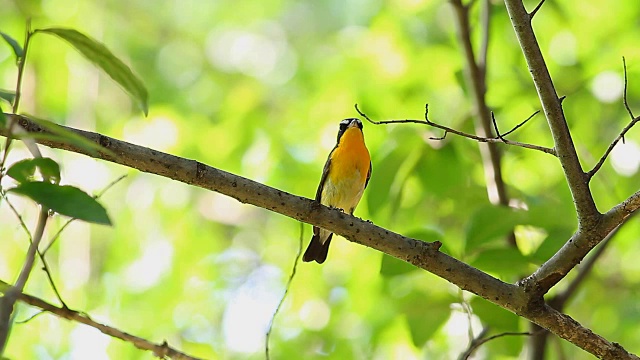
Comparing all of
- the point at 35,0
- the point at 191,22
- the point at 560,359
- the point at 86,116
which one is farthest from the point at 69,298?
the point at 191,22

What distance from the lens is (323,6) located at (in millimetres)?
11477

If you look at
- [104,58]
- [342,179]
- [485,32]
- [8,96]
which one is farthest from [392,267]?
[342,179]

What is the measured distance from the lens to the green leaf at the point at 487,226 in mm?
3529

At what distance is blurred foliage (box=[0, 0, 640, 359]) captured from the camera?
4277 millimetres

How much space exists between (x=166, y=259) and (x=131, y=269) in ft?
1.03

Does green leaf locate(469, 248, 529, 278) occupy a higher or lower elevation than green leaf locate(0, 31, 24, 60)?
higher

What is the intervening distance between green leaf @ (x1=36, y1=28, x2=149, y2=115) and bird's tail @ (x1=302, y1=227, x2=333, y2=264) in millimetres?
3937

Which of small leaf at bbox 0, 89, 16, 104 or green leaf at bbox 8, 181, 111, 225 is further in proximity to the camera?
small leaf at bbox 0, 89, 16, 104

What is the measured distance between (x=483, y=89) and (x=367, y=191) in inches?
40.4

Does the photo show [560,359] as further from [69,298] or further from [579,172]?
[69,298]

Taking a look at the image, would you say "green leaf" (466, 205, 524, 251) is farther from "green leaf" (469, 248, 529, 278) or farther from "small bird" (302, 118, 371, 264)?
"small bird" (302, 118, 371, 264)

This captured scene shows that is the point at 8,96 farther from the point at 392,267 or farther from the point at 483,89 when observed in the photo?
the point at 483,89

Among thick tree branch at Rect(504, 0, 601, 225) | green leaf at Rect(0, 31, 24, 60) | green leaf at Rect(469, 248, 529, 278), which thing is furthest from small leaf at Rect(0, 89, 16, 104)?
green leaf at Rect(469, 248, 529, 278)

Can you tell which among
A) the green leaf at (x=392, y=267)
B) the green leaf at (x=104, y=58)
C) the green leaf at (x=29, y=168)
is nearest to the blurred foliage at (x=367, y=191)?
the green leaf at (x=392, y=267)
